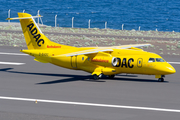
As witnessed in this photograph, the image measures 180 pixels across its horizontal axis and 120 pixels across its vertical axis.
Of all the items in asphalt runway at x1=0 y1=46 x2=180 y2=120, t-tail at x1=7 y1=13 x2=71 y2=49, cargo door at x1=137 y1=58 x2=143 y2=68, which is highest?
t-tail at x1=7 y1=13 x2=71 y2=49

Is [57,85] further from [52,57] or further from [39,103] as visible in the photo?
[39,103]

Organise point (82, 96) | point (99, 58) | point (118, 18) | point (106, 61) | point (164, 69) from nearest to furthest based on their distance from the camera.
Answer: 1. point (82, 96)
2. point (164, 69)
3. point (106, 61)
4. point (99, 58)
5. point (118, 18)

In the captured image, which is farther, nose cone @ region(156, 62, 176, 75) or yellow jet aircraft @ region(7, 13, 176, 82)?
yellow jet aircraft @ region(7, 13, 176, 82)

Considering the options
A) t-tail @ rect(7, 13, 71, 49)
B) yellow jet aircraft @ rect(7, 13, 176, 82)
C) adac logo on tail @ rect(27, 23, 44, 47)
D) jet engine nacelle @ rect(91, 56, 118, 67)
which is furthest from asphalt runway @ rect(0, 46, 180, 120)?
adac logo on tail @ rect(27, 23, 44, 47)

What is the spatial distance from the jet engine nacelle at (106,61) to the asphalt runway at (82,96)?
5.01 ft

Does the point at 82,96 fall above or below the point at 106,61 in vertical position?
below

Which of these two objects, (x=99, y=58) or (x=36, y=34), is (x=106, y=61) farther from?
(x=36, y=34)

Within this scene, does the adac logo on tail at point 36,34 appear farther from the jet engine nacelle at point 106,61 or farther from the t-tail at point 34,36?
the jet engine nacelle at point 106,61

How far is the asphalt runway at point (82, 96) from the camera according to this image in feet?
63.7

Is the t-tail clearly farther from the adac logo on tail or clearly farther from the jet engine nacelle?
the jet engine nacelle

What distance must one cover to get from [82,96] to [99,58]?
607 centimetres

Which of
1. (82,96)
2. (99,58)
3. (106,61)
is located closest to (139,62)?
(106,61)

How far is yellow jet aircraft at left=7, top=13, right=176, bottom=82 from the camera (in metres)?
27.9

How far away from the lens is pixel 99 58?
1144 inches
